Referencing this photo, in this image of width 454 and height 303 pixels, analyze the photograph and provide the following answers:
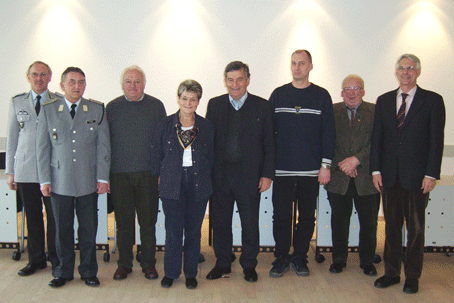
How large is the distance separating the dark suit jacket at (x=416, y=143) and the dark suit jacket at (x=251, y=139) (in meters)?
0.83

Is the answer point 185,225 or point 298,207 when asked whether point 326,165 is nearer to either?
point 298,207

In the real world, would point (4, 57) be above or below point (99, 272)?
above

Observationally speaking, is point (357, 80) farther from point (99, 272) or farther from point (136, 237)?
point (99, 272)

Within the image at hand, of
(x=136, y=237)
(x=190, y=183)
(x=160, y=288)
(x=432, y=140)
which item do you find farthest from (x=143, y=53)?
(x=432, y=140)

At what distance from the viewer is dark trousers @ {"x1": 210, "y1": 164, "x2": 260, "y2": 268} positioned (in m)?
2.89

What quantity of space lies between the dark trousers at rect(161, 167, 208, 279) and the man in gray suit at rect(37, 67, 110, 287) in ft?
1.71

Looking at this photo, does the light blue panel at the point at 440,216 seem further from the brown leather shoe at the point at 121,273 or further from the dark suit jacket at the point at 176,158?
the brown leather shoe at the point at 121,273

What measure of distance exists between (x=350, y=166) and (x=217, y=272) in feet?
4.29

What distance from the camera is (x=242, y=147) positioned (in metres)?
2.85

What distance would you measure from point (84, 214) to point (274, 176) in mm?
1404

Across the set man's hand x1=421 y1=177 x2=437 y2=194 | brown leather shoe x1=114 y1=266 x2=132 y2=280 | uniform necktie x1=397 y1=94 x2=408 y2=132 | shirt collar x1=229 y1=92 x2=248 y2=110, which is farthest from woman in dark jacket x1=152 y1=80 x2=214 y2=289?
man's hand x1=421 y1=177 x2=437 y2=194

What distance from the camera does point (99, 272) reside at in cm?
316

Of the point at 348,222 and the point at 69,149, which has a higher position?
the point at 69,149

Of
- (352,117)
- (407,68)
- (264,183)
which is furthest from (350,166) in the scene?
(407,68)
